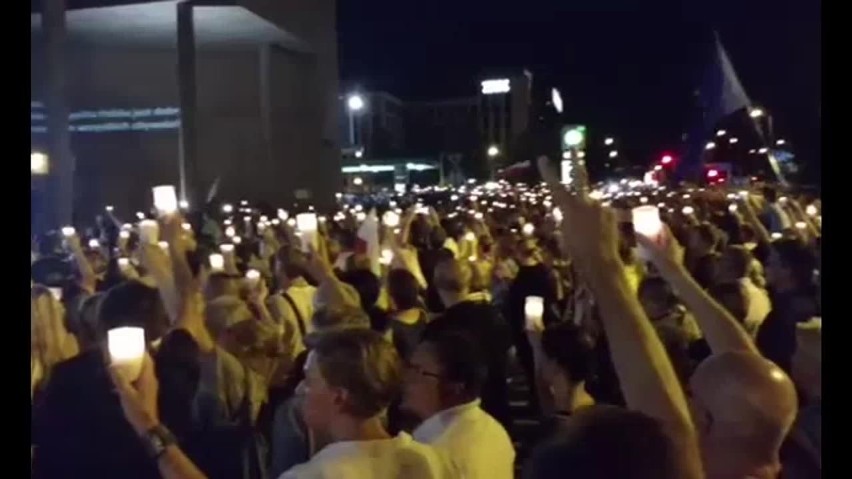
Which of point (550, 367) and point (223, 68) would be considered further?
point (223, 68)

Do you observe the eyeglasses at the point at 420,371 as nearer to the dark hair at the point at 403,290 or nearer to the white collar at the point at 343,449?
the white collar at the point at 343,449

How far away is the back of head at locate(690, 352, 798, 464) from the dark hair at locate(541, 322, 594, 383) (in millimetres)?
1425

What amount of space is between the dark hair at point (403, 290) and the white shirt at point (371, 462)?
10.3 ft

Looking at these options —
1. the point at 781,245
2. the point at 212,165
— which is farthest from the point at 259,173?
the point at 781,245

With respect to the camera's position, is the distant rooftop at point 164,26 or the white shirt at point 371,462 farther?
the distant rooftop at point 164,26

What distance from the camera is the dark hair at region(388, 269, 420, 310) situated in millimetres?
7094

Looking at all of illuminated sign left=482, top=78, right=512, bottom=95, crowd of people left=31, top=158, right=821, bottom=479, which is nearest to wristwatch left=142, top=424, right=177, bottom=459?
crowd of people left=31, top=158, right=821, bottom=479

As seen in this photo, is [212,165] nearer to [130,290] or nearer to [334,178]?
[334,178]

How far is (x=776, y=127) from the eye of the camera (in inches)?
1011

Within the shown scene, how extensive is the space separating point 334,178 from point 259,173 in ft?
10.7

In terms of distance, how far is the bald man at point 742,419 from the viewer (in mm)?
3527

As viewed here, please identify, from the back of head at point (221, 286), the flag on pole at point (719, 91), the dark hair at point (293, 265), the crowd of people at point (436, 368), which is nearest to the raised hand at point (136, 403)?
the crowd of people at point (436, 368)

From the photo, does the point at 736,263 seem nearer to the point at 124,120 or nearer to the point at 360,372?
the point at 360,372

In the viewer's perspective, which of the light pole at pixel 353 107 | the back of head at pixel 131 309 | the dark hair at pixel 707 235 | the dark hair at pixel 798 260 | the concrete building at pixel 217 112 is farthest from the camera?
the light pole at pixel 353 107
